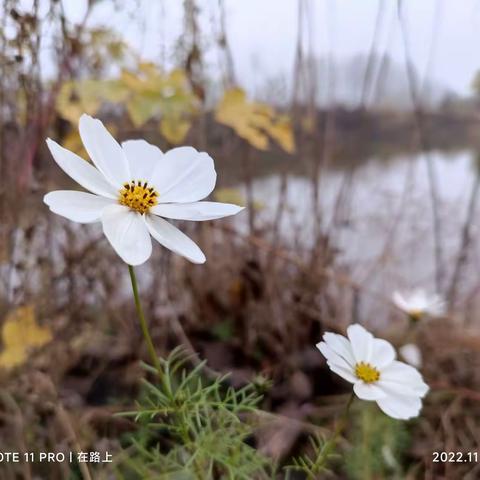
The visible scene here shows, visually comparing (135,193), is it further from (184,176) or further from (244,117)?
(244,117)

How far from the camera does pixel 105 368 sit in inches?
35.5

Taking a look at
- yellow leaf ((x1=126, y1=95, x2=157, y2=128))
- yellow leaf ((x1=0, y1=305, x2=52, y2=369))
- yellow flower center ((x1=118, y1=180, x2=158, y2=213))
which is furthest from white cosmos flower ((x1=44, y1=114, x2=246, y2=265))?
yellow leaf ((x1=0, y1=305, x2=52, y2=369))

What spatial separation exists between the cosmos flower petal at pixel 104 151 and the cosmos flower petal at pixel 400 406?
0.76 feet

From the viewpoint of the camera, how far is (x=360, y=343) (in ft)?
1.23

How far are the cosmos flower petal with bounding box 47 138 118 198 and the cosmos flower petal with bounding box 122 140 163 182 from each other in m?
0.03

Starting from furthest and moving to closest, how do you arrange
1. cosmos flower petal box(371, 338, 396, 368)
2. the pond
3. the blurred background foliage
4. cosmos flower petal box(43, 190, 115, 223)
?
the pond, the blurred background foliage, cosmos flower petal box(371, 338, 396, 368), cosmos flower petal box(43, 190, 115, 223)

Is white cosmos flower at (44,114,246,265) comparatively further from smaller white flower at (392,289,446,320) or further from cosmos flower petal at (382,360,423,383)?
smaller white flower at (392,289,446,320)

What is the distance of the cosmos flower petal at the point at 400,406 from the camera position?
33cm

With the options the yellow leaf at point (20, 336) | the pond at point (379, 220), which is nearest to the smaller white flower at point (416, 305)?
the pond at point (379, 220)

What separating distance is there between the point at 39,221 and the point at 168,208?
0.54 meters

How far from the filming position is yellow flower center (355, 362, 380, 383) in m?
0.35

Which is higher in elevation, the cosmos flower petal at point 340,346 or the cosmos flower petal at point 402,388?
the cosmos flower petal at point 340,346

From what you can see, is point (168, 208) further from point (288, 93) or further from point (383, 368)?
point (288, 93)

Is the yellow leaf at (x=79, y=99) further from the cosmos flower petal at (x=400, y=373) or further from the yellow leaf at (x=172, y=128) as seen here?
the cosmos flower petal at (x=400, y=373)
